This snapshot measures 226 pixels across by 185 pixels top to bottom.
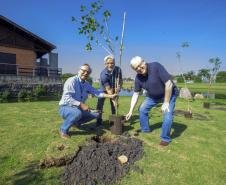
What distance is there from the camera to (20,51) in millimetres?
17891

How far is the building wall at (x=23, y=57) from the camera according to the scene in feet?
55.7

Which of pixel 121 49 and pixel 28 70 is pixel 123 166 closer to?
pixel 121 49

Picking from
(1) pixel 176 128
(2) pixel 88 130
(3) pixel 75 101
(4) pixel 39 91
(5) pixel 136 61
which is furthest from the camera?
(4) pixel 39 91

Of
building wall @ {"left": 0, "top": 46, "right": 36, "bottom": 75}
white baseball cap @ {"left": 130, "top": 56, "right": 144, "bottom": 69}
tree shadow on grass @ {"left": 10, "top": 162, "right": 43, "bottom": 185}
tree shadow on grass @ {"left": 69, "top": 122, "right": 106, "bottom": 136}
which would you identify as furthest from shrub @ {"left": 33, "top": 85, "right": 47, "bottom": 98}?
tree shadow on grass @ {"left": 10, "top": 162, "right": 43, "bottom": 185}

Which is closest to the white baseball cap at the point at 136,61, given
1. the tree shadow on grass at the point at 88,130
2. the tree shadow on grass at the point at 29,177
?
the tree shadow on grass at the point at 88,130

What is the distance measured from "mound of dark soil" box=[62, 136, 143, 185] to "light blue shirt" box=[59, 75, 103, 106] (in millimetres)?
864

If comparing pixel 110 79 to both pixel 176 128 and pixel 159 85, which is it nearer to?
pixel 159 85

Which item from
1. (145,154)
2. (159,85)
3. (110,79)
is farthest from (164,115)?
(110,79)

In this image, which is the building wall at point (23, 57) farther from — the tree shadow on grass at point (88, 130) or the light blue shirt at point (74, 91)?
the light blue shirt at point (74, 91)

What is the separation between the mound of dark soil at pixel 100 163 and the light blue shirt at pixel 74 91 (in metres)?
0.86

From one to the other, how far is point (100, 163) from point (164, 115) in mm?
1686

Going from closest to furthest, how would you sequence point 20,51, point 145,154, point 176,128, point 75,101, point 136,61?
1. point 145,154
2. point 136,61
3. point 75,101
4. point 176,128
5. point 20,51

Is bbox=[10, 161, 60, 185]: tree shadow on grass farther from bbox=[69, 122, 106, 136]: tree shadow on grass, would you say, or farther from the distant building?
the distant building

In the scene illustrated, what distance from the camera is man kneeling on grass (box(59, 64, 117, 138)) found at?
13.0ft
